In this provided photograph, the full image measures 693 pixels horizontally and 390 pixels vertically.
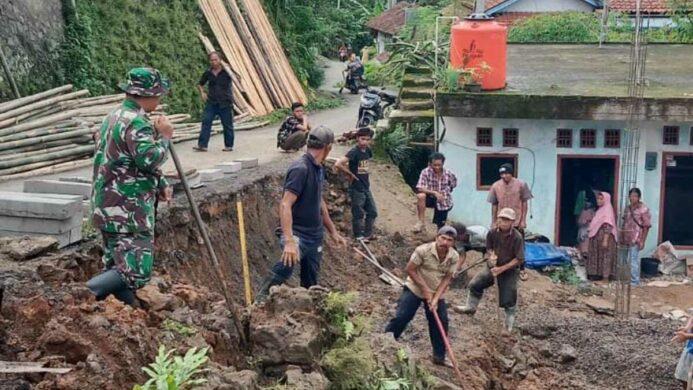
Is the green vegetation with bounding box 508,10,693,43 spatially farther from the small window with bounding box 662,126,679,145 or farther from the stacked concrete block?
the stacked concrete block

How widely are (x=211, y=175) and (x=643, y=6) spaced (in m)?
23.1

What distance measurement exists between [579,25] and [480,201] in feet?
45.8

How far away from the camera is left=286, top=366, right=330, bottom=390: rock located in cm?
698

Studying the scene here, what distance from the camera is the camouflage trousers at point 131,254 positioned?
25.0 feet

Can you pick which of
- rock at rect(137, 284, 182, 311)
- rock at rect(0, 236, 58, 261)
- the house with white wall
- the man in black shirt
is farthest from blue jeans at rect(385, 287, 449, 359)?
the house with white wall

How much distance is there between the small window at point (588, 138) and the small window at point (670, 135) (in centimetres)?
117

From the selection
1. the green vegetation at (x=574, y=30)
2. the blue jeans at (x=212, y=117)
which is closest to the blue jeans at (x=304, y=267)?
the blue jeans at (x=212, y=117)

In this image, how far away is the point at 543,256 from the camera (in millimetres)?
17641

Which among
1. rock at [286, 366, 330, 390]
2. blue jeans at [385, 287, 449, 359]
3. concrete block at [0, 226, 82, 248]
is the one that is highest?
concrete block at [0, 226, 82, 248]

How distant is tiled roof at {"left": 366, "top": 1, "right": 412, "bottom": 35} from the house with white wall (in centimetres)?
2022

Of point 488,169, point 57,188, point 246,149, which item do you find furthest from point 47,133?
point 488,169

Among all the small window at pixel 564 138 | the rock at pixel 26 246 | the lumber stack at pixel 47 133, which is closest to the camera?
the rock at pixel 26 246

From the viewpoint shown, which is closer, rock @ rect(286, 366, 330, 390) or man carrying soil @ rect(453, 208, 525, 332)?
rock @ rect(286, 366, 330, 390)

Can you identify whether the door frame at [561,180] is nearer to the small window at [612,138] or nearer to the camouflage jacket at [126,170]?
the small window at [612,138]
